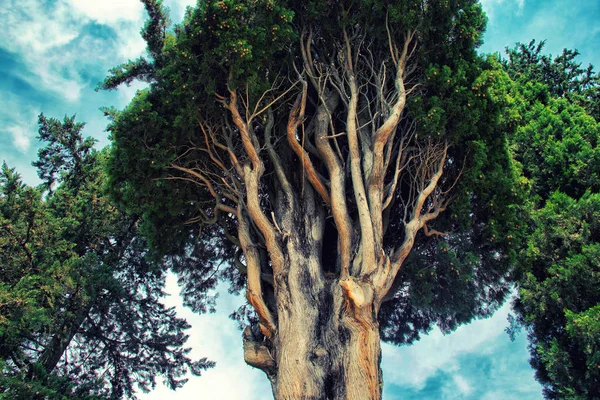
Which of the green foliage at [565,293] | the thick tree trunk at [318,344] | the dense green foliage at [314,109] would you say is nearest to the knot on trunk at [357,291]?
the thick tree trunk at [318,344]

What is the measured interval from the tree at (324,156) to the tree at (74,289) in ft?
8.95

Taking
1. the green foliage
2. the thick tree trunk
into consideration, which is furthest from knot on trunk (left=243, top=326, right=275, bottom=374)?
the green foliage

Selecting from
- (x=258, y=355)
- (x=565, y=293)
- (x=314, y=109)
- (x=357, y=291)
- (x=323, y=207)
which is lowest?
(x=258, y=355)

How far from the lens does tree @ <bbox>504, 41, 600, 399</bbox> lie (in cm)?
889

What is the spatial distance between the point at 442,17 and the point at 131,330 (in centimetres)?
1124

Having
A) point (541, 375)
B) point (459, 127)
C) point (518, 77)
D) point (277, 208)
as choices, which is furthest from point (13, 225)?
point (518, 77)

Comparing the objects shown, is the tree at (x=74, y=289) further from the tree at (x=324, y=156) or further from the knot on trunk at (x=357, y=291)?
the knot on trunk at (x=357, y=291)

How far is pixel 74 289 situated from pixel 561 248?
11.5 m

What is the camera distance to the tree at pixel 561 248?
8891 mm


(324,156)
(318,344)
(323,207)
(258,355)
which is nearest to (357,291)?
(318,344)

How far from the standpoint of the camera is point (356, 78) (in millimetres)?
9359

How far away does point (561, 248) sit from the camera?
32.8 ft

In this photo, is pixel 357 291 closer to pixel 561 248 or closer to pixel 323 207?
pixel 323 207

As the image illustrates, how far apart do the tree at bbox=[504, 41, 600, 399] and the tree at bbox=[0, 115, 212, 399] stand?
8906 millimetres
